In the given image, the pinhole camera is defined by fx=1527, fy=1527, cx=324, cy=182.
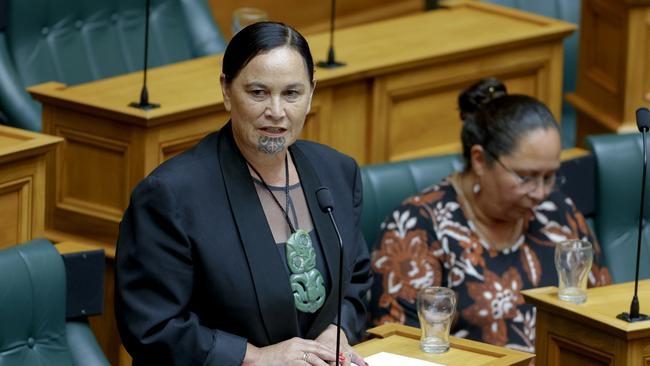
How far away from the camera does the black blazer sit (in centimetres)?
238

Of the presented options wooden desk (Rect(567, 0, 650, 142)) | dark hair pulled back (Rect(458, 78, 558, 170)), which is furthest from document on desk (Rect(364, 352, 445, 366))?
wooden desk (Rect(567, 0, 650, 142))

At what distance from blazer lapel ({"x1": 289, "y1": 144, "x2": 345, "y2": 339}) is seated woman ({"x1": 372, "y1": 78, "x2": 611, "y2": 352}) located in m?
0.69

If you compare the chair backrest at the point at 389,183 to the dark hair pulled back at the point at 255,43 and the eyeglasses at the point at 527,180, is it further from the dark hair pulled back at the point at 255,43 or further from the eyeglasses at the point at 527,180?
the dark hair pulled back at the point at 255,43

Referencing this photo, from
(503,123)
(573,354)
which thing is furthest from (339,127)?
(573,354)

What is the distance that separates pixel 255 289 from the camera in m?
2.43

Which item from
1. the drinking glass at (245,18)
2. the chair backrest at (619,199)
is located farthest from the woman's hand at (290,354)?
the drinking glass at (245,18)

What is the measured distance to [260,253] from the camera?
2.45m

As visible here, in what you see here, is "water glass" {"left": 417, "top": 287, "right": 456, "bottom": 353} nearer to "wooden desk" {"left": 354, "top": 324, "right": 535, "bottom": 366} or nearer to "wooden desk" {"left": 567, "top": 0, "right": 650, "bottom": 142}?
"wooden desk" {"left": 354, "top": 324, "right": 535, "bottom": 366}

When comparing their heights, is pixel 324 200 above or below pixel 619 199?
above

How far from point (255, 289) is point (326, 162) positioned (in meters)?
0.31

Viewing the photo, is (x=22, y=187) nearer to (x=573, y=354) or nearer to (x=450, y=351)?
(x=450, y=351)

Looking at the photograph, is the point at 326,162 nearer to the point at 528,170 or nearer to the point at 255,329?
the point at 255,329

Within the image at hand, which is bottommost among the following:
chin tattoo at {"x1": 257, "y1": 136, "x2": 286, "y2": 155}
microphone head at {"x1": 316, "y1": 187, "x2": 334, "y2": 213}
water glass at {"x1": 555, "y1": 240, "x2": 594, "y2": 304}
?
water glass at {"x1": 555, "y1": 240, "x2": 594, "y2": 304}

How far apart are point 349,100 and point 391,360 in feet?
5.15
